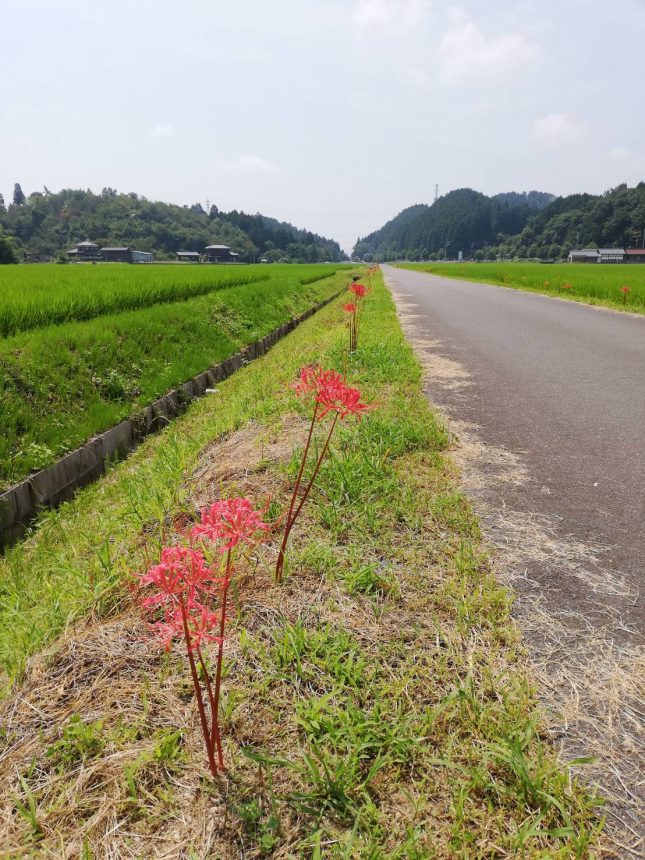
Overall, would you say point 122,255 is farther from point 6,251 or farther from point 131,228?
point 6,251

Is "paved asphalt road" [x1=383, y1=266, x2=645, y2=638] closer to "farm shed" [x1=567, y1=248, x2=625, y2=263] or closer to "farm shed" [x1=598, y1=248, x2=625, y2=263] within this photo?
"farm shed" [x1=567, y1=248, x2=625, y2=263]

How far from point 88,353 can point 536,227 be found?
473 feet

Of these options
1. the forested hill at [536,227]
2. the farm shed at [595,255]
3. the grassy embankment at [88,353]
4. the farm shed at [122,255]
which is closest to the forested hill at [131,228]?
the farm shed at [122,255]

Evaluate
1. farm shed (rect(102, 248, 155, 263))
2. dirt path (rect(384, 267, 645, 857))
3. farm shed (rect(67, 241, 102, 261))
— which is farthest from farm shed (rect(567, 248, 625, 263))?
dirt path (rect(384, 267, 645, 857))

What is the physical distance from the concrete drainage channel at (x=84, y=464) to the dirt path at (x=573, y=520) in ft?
12.4

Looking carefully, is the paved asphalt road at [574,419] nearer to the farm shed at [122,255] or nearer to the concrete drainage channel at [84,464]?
the concrete drainage channel at [84,464]

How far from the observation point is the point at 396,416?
475cm

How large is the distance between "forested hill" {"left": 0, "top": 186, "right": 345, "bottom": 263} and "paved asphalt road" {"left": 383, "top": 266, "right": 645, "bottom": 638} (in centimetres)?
10221

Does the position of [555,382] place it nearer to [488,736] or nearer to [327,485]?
[327,485]

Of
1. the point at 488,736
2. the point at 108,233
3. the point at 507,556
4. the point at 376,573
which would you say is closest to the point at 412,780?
the point at 488,736

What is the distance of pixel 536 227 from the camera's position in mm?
128250

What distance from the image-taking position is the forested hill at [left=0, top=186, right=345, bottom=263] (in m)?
105

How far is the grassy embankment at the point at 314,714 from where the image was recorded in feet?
4.69

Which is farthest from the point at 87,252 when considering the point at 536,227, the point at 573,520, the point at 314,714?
the point at 536,227
